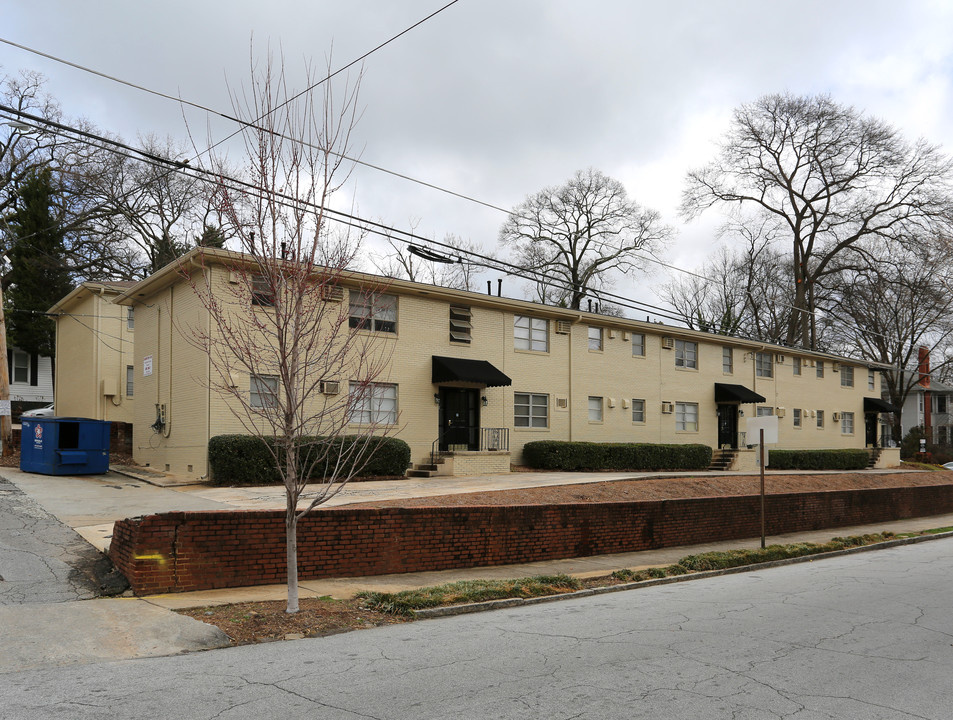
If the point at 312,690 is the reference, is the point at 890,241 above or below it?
above

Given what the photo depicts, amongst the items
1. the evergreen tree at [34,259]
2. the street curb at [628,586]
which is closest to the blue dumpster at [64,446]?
the street curb at [628,586]

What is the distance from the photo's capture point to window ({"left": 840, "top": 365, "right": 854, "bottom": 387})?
43531mm

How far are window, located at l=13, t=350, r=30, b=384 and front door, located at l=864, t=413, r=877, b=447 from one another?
1846 inches

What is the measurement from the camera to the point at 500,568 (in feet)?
43.2

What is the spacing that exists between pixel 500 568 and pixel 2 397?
19.9 meters

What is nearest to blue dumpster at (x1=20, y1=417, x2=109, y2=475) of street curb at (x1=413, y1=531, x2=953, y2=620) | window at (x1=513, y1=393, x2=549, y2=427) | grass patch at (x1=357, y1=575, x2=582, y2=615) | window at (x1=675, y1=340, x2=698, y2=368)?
window at (x1=513, y1=393, x2=549, y2=427)

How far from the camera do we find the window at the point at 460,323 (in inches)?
999

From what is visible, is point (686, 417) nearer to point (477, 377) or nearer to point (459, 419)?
point (459, 419)

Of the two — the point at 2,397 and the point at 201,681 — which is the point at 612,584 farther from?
the point at 2,397

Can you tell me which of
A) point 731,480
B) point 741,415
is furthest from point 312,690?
point 741,415

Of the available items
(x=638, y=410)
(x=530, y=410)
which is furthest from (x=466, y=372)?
(x=638, y=410)

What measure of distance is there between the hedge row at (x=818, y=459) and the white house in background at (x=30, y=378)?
37662mm

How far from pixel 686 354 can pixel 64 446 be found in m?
24.1

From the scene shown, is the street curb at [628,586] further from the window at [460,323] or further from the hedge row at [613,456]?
the window at [460,323]
